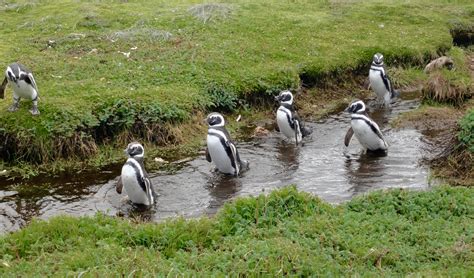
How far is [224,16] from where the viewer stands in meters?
19.5

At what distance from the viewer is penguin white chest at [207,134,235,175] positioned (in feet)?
36.8

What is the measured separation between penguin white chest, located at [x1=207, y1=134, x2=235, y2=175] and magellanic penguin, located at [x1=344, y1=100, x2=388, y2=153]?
2.59m

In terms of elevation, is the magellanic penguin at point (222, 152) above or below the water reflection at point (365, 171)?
above

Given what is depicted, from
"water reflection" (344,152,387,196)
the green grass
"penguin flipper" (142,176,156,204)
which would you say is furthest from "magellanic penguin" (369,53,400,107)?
"penguin flipper" (142,176,156,204)

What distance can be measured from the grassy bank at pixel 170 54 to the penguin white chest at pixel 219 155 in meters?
1.40

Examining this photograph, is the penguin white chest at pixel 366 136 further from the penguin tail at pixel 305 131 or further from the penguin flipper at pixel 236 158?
the penguin flipper at pixel 236 158

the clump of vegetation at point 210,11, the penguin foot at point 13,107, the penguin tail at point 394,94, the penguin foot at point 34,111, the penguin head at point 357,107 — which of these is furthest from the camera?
the clump of vegetation at point 210,11

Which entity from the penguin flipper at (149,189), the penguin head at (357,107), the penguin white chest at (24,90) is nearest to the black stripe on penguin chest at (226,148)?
the penguin flipper at (149,189)

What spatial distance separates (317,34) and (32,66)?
8021 mm

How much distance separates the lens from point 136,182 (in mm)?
9797

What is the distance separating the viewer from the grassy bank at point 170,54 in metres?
12.2

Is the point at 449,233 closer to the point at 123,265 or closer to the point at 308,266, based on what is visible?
the point at 308,266

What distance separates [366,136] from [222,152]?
9.23ft

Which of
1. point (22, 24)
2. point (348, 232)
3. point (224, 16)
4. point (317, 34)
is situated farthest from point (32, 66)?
point (348, 232)
